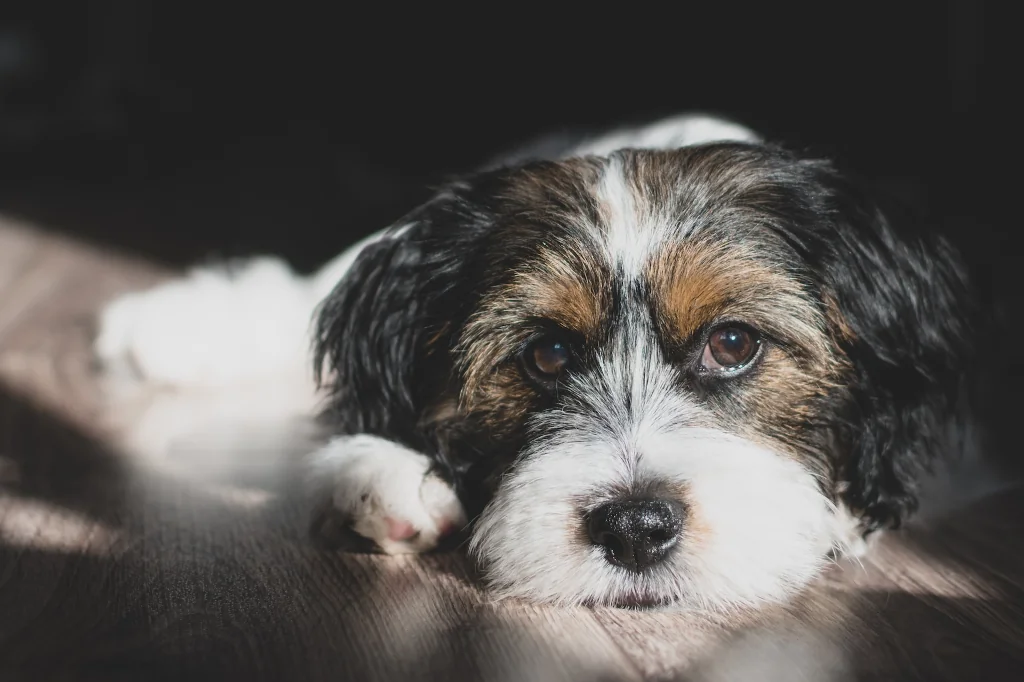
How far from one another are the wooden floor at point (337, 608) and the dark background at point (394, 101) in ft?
2.70

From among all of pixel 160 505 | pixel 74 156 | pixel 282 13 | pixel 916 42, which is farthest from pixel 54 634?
pixel 282 13

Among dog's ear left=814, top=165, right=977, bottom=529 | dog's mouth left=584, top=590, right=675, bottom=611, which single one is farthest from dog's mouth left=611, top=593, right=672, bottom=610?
dog's ear left=814, top=165, right=977, bottom=529

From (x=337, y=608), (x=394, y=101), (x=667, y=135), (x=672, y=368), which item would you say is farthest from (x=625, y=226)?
(x=394, y=101)

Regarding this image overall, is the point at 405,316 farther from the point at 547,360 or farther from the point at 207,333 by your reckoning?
the point at 207,333

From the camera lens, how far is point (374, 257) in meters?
2.48

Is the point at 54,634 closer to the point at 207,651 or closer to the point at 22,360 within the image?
the point at 207,651

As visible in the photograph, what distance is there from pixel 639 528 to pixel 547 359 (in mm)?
454

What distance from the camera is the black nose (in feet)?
6.25

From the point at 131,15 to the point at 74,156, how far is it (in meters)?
1.81

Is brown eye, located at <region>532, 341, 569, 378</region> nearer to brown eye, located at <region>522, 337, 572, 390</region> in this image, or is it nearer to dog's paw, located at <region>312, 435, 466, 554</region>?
brown eye, located at <region>522, 337, 572, 390</region>

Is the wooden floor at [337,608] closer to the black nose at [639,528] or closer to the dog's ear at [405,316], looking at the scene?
the black nose at [639,528]

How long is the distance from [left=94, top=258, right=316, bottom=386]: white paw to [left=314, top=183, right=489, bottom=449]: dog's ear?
107cm

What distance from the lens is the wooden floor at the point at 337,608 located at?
1733 mm

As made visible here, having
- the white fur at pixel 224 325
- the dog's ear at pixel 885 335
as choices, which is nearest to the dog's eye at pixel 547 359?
the dog's ear at pixel 885 335
